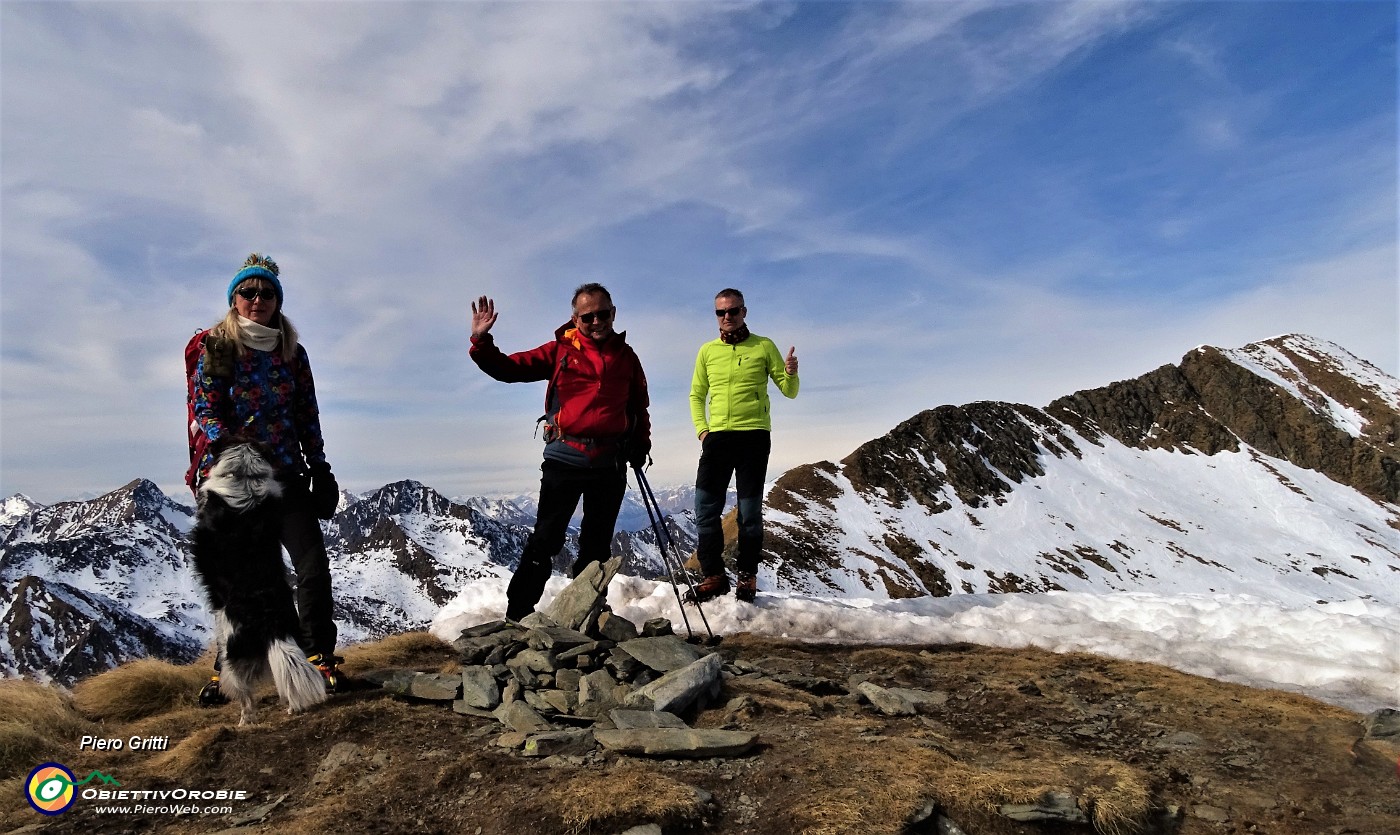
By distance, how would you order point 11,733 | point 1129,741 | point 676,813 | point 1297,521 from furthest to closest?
point 1297,521 < point 1129,741 < point 11,733 < point 676,813

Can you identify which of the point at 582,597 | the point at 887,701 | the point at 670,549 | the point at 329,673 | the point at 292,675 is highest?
the point at 670,549

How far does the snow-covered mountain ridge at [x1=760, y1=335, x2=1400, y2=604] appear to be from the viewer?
63.9 metres

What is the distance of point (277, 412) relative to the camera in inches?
270

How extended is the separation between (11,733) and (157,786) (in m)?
1.38

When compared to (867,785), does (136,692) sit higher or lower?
higher

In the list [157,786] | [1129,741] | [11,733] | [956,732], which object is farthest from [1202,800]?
[11,733]

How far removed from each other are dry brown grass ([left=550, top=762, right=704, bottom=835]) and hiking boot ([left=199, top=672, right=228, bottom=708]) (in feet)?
13.8

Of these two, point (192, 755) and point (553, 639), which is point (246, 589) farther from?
point (553, 639)

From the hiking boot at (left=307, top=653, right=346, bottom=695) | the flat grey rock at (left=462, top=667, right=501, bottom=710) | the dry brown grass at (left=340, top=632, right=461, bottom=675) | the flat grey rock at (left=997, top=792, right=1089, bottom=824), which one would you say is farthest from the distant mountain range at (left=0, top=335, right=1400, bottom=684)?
the flat grey rock at (left=997, top=792, right=1089, bottom=824)

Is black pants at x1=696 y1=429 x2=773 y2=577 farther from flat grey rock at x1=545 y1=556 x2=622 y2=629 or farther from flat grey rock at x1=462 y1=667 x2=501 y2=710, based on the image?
flat grey rock at x1=462 y1=667 x2=501 y2=710

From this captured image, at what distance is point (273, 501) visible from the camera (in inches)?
256

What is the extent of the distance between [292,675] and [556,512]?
307 centimetres

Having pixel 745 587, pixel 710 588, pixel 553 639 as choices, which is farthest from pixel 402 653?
pixel 745 587

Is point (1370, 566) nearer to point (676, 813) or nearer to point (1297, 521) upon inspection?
point (1297, 521)
